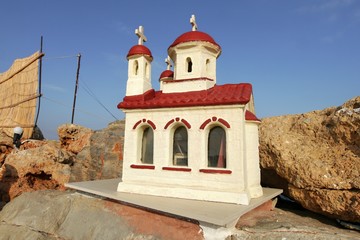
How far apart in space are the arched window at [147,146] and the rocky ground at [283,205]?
202 cm

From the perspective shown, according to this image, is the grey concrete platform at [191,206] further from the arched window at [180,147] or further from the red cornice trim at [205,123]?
the red cornice trim at [205,123]

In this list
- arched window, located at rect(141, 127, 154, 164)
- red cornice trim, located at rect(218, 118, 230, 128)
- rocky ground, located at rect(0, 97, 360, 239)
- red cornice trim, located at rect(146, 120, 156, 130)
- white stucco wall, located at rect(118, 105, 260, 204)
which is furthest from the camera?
arched window, located at rect(141, 127, 154, 164)

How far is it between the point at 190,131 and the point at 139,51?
4.25 meters

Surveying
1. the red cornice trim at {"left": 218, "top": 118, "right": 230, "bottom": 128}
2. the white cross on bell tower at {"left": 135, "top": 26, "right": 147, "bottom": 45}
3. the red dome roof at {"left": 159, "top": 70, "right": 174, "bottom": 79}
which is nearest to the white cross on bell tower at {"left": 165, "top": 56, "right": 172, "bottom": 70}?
the red dome roof at {"left": 159, "top": 70, "right": 174, "bottom": 79}

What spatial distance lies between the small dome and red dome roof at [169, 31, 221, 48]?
114cm

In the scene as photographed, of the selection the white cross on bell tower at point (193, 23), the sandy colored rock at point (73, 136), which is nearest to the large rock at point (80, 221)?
the sandy colored rock at point (73, 136)

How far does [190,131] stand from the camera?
8.57m

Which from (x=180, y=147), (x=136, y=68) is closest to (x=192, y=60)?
(x=136, y=68)

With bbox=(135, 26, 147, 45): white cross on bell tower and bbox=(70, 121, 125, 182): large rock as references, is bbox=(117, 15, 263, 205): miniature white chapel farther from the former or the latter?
bbox=(70, 121, 125, 182): large rock

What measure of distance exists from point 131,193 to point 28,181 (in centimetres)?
1018

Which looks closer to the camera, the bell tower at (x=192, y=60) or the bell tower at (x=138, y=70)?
the bell tower at (x=192, y=60)

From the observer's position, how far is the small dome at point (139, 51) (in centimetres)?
1006

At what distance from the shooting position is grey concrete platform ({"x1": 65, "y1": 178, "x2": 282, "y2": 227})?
599 cm

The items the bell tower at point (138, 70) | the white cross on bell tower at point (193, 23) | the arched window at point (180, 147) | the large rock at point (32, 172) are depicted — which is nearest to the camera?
the arched window at point (180, 147)
